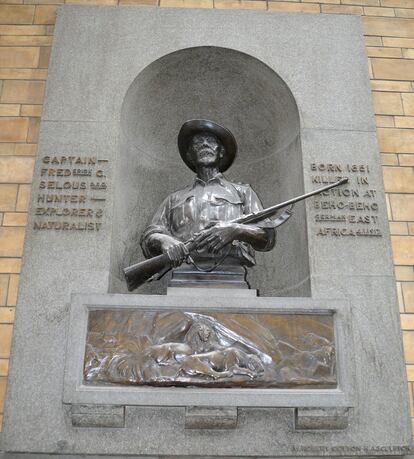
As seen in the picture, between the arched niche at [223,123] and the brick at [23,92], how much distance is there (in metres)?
0.85

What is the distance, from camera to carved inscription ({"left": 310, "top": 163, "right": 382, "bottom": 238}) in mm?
4926

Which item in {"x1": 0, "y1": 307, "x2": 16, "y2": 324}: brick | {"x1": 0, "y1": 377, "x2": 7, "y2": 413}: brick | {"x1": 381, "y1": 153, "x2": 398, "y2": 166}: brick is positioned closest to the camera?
{"x1": 0, "y1": 377, "x2": 7, "y2": 413}: brick

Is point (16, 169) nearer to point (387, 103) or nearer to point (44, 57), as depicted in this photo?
point (44, 57)

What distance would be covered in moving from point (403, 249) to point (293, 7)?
2.97m

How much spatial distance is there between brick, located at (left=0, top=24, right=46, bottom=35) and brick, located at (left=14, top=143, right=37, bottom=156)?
1.38 m

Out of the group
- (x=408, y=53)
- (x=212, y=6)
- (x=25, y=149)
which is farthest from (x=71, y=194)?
(x=408, y=53)

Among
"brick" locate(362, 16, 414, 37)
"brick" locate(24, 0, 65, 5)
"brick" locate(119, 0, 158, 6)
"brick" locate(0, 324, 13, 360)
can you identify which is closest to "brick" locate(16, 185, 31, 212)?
"brick" locate(0, 324, 13, 360)

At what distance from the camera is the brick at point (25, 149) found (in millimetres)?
5180

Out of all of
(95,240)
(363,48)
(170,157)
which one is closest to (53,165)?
(95,240)

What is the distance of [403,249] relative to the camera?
4.98 m

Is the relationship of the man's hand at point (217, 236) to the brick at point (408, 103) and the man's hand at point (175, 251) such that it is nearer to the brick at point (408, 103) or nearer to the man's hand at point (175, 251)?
the man's hand at point (175, 251)

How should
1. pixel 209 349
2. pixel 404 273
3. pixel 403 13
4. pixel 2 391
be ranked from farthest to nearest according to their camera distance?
pixel 403 13 < pixel 404 273 < pixel 2 391 < pixel 209 349

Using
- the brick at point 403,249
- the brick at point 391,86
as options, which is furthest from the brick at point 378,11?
the brick at point 403,249

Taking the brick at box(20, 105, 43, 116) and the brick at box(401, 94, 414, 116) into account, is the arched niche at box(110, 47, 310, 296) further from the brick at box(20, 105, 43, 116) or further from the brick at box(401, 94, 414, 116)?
the brick at box(401, 94, 414, 116)
